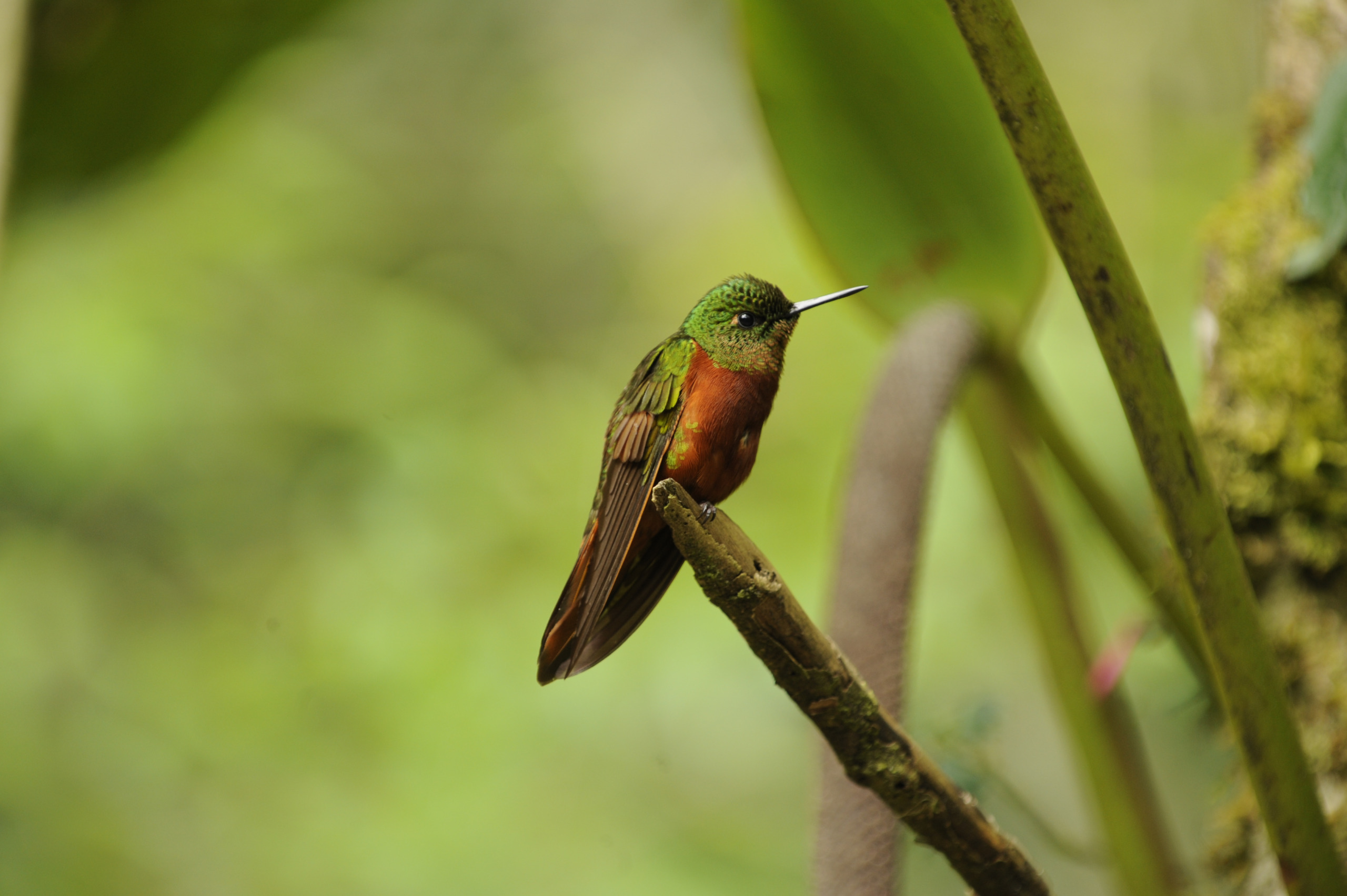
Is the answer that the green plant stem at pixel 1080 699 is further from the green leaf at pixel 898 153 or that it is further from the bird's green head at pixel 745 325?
the bird's green head at pixel 745 325

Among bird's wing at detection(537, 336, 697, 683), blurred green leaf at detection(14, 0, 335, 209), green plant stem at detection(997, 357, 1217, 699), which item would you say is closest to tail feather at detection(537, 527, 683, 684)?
bird's wing at detection(537, 336, 697, 683)

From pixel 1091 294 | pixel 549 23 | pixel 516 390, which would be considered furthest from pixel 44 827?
pixel 549 23

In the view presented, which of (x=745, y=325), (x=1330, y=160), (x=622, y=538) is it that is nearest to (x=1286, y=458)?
(x=1330, y=160)

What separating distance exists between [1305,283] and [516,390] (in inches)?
93.9

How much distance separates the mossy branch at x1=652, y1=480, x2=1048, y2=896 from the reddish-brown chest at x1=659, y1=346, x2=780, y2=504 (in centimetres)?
6

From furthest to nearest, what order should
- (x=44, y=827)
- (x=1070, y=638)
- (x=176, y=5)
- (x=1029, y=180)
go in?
(x=44, y=827) < (x=176, y=5) < (x=1070, y=638) < (x=1029, y=180)

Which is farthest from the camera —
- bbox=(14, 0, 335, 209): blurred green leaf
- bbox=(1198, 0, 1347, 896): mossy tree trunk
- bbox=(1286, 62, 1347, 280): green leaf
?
bbox=(14, 0, 335, 209): blurred green leaf

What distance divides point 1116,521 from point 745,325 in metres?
0.72

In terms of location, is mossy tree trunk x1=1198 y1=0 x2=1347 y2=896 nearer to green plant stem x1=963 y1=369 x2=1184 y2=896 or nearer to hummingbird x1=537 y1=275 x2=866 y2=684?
green plant stem x1=963 y1=369 x2=1184 y2=896

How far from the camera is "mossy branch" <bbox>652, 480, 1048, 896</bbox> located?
2.23 feet

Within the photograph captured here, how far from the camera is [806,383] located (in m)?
3.21

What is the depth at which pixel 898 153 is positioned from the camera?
39.5 inches

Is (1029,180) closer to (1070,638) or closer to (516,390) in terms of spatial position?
(1070,638)

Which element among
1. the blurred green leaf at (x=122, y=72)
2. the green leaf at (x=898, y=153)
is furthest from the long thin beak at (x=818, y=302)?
the blurred green leaf at (x=122, y=72)
